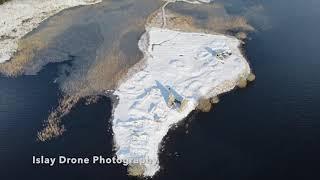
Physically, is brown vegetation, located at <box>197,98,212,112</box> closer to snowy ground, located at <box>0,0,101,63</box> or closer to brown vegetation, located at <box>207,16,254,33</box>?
brown vegetation, located at <box>207,16,254,33</box>

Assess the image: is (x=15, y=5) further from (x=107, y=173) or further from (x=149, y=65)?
(x=107, y=173)

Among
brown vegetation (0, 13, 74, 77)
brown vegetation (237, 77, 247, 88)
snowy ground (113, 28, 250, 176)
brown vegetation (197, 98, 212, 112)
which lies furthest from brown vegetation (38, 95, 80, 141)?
brown vegetation (237, 77, 247, 88)

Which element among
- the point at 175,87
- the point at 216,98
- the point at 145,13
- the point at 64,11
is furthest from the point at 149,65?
the point at 64,11

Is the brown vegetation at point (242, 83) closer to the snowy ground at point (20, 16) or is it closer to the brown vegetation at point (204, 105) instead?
the brown vegetation at point (204, 105)

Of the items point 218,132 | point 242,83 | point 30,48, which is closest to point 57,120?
point 218,132

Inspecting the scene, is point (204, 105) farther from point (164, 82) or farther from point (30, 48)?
point (30, 48)

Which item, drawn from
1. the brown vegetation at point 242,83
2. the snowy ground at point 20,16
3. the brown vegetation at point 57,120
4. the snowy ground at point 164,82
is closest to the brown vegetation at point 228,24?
the snowy ground at point 164,82

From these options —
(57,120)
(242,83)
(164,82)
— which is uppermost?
(242,83)
